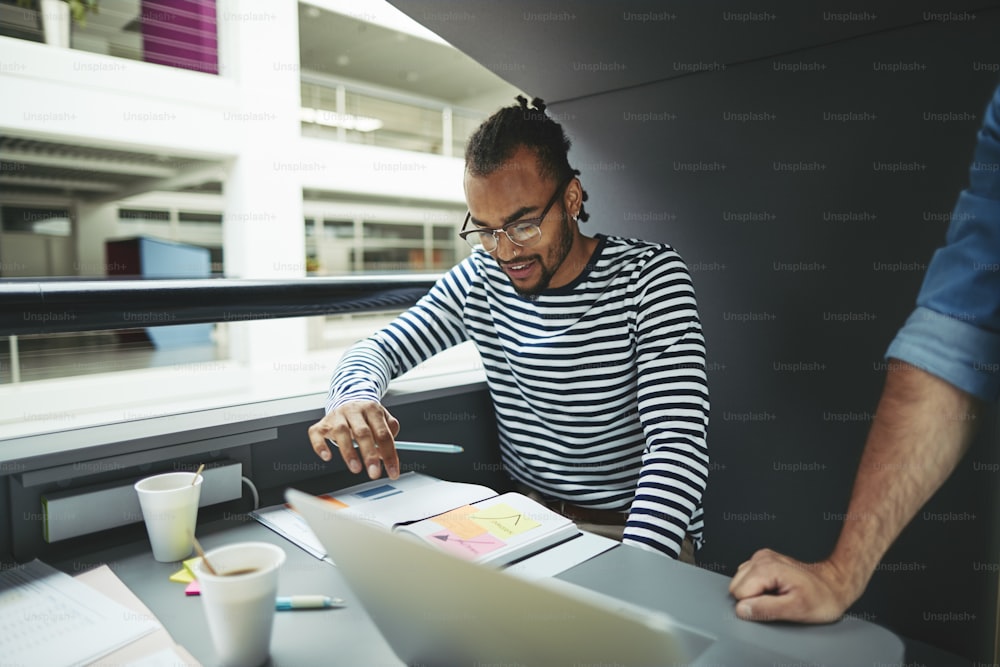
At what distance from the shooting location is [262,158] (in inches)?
301

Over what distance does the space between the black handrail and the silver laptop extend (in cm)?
73

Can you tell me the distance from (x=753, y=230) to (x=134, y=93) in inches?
277

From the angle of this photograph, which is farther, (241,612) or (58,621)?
(58,621)

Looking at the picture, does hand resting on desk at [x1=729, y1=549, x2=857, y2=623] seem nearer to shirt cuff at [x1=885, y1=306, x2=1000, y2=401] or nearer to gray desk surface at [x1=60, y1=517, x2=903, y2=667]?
gray desk surface at [x1=60, y1=517, x2=903, y2=667]

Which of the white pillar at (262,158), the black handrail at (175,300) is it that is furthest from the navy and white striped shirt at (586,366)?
the white pillar at (262,158)

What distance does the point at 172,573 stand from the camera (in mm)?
897

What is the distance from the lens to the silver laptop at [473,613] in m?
0.42

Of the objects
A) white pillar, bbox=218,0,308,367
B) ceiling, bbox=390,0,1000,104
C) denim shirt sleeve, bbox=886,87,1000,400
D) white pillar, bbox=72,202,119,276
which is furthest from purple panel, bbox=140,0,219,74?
denim shirt sleeve, bbox=886,87,1000,400

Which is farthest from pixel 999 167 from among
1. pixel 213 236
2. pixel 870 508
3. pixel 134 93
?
pixel 213 236

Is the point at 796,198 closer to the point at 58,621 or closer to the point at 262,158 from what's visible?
the point at 58,621

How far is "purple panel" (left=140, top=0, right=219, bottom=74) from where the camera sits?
7.01 meters

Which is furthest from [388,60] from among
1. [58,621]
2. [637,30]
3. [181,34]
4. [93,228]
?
[58,621]

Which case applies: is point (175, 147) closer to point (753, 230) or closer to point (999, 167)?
point (753, 230)

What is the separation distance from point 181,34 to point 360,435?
7.86m
